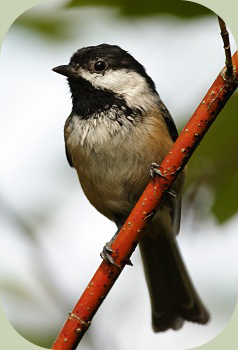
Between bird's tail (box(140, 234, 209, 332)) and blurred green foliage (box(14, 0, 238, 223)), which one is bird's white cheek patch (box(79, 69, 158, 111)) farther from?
bird's tail (box(140, 234, 209, 332))

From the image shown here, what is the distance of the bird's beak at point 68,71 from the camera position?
4.15 feet

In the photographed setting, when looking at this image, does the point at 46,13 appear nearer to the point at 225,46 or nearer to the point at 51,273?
the point at 225,46

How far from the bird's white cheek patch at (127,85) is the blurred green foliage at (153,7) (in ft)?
1.06

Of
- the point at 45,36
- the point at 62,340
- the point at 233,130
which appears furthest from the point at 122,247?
the point at 45,36

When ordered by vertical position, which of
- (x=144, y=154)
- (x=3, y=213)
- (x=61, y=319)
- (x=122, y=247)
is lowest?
(x=61, y=319)

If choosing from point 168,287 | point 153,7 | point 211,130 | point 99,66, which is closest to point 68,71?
point 99,66

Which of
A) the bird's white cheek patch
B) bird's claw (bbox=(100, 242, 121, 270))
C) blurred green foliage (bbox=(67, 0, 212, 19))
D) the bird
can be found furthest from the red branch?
the bird's white cheek patch

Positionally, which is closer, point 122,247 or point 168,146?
point 122,247

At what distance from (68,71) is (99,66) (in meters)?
0.11

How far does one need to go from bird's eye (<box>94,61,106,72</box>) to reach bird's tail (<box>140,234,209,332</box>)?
575mm

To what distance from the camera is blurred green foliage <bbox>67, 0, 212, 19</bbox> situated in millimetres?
1028

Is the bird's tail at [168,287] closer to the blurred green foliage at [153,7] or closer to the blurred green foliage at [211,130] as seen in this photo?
the blurred green foliage at [211,130]

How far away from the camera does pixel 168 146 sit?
1345 mm

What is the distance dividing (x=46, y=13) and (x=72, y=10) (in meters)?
0.06
